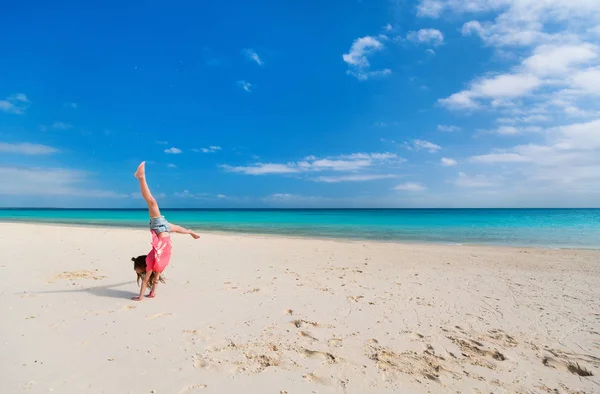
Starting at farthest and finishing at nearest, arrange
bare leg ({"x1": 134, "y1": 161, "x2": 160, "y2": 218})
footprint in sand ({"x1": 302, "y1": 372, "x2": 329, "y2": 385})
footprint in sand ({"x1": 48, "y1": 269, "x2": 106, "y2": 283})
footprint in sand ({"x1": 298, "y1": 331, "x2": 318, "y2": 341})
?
1. footprint in sand ({"x1": 48, "y1": 269, "x2": 106, "y2": 283})
2. bare leg ({"x1": 134, "y1": 161, "x2": 160, "y2": 218})
3. footprint in sand ({"x1": 298, "y1": 331, "x2": 318, "y2": 341})
4. footprint in sand ({"x1": 302, "y1": 372, "x2": 329, "y2": 385})

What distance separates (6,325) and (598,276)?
13295 millimetres

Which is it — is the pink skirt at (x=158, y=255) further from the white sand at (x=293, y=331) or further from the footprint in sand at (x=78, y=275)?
the footprint in sand at (x=78, y=275)

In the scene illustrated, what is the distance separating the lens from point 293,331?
4.85 m

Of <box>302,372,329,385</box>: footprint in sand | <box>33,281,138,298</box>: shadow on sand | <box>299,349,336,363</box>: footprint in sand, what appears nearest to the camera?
<box>302,372,329,385</box>: footprint in sand

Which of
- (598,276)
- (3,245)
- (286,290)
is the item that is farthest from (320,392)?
(3,245)

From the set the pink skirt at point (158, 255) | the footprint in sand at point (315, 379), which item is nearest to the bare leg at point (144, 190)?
the pink skirt at point (158, 255)

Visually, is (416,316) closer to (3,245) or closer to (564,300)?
(564,300)

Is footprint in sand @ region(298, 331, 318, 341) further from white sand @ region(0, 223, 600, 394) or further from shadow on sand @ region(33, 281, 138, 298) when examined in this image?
shadow on sand @ region(33, 281, 138, 298)

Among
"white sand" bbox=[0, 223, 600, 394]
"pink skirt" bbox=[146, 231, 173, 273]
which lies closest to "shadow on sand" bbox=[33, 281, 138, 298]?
"white sand" bbox=[0, 223, 600, 394]

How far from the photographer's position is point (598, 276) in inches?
371

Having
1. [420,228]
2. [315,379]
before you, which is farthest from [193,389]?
[420,228]

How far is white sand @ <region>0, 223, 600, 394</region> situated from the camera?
356cm

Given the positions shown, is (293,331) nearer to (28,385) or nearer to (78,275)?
(28,385)

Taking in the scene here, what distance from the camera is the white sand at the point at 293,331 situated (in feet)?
11.7
